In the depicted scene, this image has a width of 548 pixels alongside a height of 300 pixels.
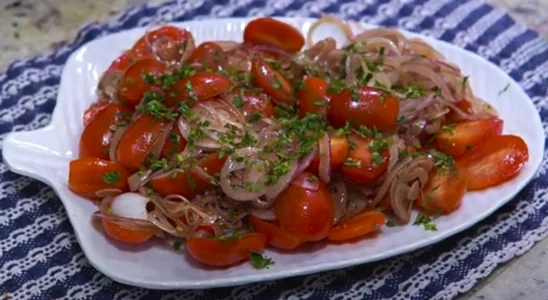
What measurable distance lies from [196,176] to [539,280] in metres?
0.55

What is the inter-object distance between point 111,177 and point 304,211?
31 cm

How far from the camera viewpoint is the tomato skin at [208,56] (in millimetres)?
1471

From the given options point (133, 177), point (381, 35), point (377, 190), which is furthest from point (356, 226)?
point (381, 35)

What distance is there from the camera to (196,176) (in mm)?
1264

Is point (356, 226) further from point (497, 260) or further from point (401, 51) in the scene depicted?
point (401, 51)

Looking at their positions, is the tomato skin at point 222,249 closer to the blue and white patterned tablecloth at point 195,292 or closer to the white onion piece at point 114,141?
the blue and white patterned tablecloth at point 195,292

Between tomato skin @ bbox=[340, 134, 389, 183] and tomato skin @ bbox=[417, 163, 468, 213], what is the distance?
0.08 m

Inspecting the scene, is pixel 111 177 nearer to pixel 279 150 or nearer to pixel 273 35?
pixel 279 150

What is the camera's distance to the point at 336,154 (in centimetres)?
126

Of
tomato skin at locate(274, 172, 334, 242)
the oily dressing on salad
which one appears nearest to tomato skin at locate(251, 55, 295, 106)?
the oily dressing on salad

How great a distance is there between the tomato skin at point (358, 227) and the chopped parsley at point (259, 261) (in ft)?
0.33

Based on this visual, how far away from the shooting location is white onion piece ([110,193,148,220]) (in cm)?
125

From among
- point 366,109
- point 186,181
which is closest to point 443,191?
point 366,109

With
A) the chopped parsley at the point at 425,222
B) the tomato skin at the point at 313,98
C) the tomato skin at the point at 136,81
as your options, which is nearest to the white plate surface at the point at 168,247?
the chopped parsley at the point at 425,222
